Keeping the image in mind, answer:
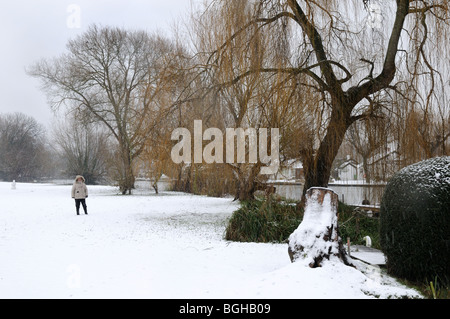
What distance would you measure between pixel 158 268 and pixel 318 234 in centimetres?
236

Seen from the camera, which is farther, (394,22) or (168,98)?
(168,98)

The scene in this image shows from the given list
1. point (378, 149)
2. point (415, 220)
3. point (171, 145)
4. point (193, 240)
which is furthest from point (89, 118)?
point (415, 220)

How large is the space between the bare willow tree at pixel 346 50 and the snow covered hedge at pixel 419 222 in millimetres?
3287

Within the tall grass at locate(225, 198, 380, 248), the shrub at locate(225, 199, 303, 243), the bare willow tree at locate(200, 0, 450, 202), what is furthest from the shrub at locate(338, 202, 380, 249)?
the bare willow tree at locate(200, 0, 450, 202)

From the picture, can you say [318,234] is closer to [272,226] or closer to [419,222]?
[419,222]

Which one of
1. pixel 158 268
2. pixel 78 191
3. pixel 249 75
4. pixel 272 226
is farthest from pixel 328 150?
pixel 78 191

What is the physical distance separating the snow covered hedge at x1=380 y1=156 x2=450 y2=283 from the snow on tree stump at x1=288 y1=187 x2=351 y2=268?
1.90ft

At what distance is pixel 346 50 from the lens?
7.92m

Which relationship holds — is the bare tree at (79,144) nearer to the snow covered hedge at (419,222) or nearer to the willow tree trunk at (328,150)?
the willow tree trunk at (328,150)

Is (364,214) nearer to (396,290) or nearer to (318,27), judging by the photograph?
(318,27)

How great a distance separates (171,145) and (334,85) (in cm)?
410

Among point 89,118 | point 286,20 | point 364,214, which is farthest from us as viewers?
point 89,118

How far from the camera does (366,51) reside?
805 centimetres

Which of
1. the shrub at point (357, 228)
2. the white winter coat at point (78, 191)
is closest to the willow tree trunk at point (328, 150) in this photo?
the shrub at point (357, 228)
